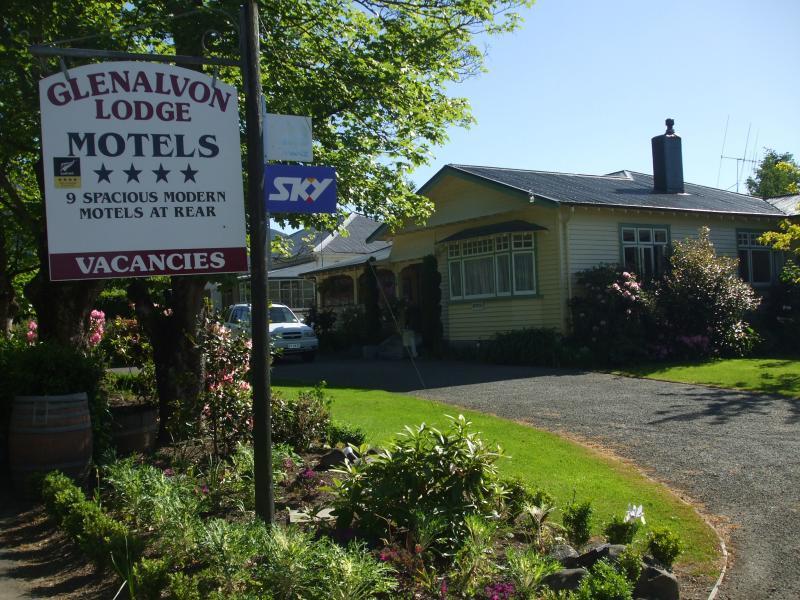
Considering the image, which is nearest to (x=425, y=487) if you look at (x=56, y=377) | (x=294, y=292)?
(x=56, y=377)

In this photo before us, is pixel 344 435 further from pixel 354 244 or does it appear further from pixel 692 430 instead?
pixel 354 244

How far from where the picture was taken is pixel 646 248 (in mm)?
19812

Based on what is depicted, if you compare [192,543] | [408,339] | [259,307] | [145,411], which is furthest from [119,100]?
[408,339]

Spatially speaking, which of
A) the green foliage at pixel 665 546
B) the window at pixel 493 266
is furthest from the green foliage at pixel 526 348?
the green foliage at pixel 665 546

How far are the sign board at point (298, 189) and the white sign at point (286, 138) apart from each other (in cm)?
10

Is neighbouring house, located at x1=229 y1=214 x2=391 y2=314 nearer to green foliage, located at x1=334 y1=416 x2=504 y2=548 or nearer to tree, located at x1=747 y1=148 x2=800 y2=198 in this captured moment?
green foliage, located at x1=334 y1=416 x2=504 y2=548

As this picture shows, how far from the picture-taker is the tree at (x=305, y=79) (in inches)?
329

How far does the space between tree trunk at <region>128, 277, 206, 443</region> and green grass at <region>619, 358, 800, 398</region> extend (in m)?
9.19

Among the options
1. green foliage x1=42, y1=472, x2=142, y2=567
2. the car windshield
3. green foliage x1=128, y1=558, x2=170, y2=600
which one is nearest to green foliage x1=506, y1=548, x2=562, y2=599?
green foliage x1=128, y1=558, x2=170, y2=600

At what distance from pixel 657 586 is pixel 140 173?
4116mm

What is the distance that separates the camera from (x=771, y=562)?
17.0 feet

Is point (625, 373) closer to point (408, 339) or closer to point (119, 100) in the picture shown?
point (408, 339)

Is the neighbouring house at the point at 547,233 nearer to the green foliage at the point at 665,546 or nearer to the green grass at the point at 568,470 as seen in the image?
the green grass at the point at 568,470

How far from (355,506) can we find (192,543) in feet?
3.59
